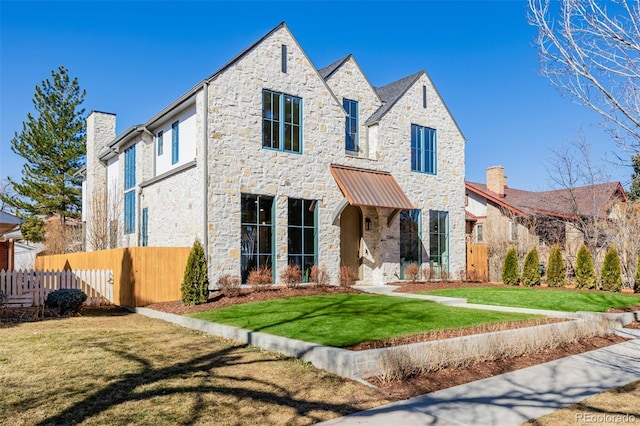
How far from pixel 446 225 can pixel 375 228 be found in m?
4.40

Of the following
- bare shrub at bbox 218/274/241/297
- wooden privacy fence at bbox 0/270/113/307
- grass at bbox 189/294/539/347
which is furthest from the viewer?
bare shrub at bbox 218/274/241/297

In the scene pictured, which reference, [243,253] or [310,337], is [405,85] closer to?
[243,253]

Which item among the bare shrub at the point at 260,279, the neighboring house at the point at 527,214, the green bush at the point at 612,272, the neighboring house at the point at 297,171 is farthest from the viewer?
the neighboring house at the point at 527,214

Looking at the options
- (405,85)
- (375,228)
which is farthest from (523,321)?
(405,85)

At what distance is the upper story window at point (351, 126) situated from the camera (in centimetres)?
1980

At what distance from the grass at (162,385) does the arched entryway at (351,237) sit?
10087 mm

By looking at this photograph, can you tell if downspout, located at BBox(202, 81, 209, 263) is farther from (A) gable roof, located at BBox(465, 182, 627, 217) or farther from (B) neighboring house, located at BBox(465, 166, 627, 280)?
(A) gable roof, located at BBox(465, 182, 627, 217)

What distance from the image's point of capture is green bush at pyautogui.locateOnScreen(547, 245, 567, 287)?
20000 mm

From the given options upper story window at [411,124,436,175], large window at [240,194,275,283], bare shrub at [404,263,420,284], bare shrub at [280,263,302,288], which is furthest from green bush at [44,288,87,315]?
upper story window at [411,124,436,175]

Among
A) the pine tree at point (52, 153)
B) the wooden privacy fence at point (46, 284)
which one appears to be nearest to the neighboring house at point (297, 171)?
the wooden privacy fence at point (46, 284)

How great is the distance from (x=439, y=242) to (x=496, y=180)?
1266cm

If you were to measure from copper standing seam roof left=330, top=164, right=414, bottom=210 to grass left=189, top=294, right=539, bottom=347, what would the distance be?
4566mm

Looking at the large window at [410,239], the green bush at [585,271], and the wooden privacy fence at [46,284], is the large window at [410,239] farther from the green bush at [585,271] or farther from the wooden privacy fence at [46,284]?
the wooden privacy fence at [46,284]

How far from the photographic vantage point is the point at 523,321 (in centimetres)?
1080
